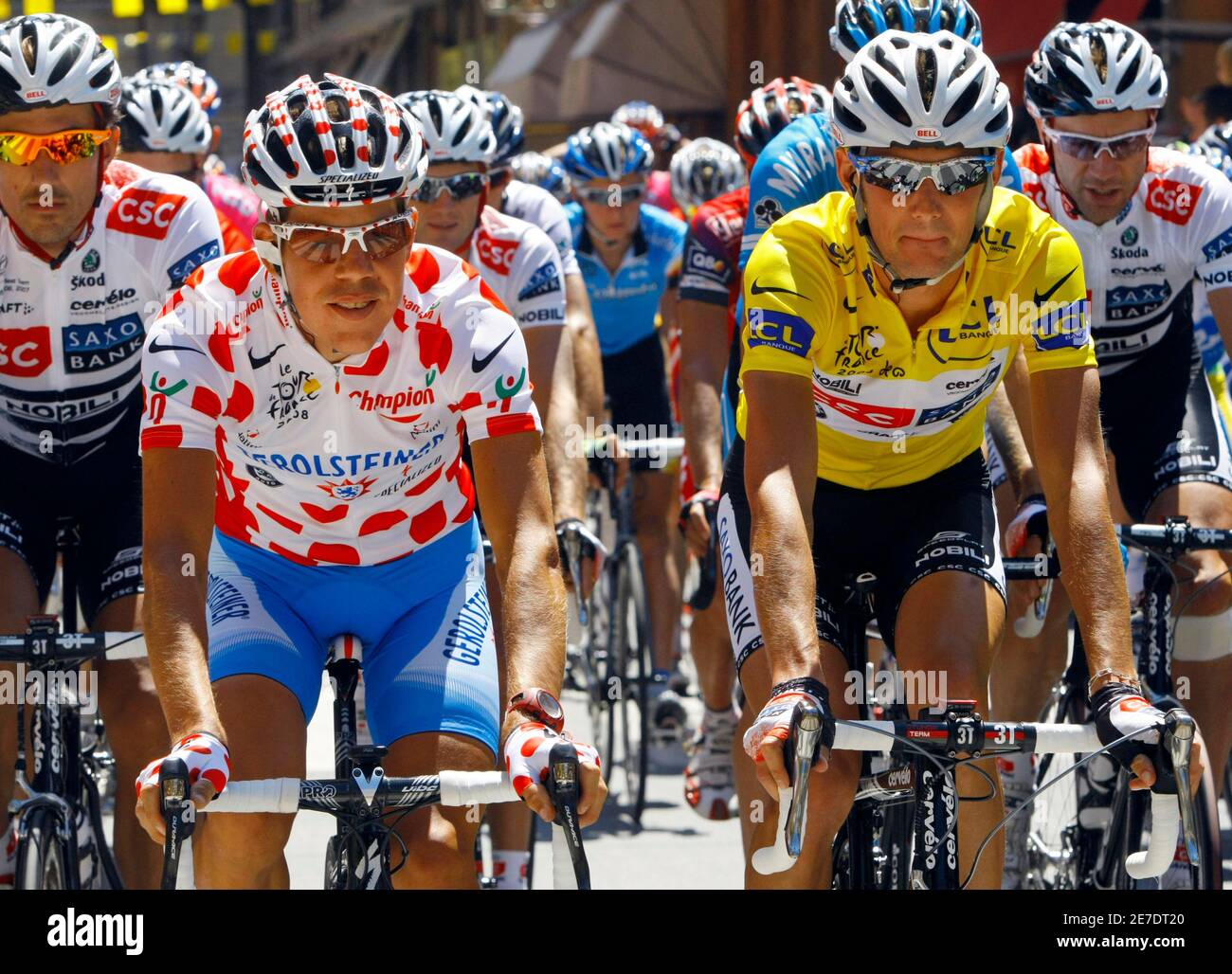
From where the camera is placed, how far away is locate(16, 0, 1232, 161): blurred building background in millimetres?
17594

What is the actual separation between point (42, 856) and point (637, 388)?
6.27m

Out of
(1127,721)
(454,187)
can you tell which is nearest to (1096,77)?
(454,187)

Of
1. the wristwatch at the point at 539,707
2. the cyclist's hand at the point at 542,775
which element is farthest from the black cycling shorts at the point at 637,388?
the cyclist's hand at the point at 542,775

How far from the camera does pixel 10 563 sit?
5.32 m

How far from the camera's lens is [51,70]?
5.44 metres

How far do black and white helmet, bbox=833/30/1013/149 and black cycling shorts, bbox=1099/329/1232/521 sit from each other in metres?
2.09

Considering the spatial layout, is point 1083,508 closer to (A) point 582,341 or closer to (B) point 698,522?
(B) point 698,522

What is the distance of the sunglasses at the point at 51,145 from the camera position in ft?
17.7

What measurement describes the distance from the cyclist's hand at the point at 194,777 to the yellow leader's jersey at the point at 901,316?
1.49m

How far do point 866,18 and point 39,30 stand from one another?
2535 millimetres

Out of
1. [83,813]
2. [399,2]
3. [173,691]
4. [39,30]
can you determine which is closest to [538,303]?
[39,30]

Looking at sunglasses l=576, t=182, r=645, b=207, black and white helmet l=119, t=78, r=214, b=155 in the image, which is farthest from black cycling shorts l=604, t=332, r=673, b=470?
black and white helmet l=119, t=78, r=214, b=155

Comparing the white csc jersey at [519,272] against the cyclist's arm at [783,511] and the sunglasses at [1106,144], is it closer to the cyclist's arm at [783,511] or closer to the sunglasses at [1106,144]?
the sunglasses at [1106,144]
